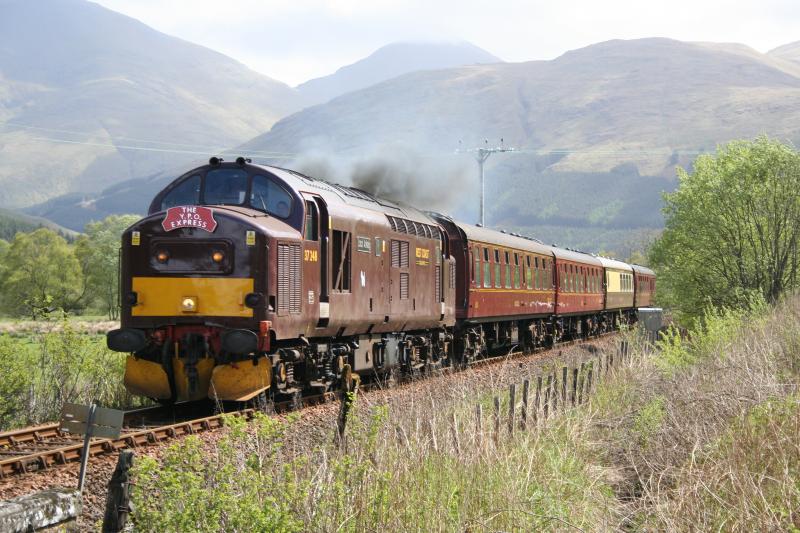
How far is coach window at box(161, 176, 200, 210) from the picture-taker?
49.1 ft

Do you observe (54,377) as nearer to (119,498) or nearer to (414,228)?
(414,228)

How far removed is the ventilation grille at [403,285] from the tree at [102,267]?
6857 cm

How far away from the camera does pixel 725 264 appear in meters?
38.0

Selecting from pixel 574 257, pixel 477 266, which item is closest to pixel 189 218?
pixel 477 266

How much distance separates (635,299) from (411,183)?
2734 centimetres

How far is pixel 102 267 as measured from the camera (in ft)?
301

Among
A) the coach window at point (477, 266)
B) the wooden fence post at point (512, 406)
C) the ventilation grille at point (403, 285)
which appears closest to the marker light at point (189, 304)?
the wooden fence post at point (512, 406)

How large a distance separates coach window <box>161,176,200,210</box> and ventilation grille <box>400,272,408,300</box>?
534 cm

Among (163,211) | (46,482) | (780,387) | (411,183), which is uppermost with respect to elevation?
(411,183)

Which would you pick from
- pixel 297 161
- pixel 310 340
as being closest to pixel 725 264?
pixel 297 161

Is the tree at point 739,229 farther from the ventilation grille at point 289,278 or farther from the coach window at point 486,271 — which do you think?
the ventilation grille at point 289,278

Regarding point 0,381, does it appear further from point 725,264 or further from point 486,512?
point 725,264

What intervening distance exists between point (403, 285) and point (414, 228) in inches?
61.8

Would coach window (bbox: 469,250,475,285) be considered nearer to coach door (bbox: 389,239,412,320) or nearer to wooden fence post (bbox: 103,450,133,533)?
coach door (bbox: 389,239,412,320)
